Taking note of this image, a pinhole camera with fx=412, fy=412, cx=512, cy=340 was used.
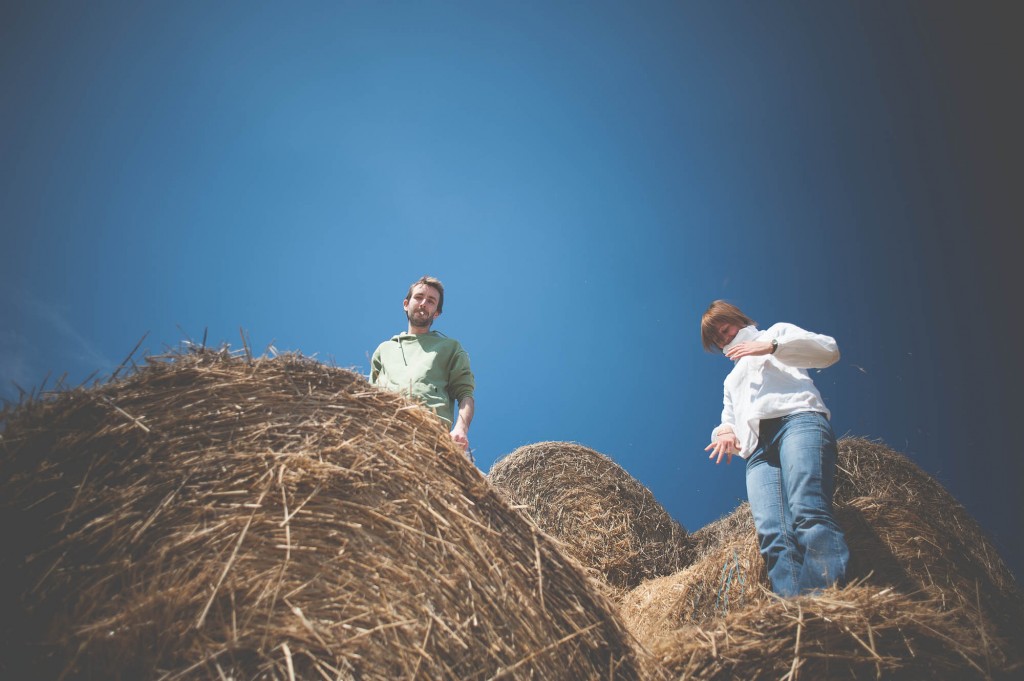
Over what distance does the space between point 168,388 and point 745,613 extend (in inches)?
75.5

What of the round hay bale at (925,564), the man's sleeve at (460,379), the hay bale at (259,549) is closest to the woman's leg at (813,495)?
the round hay bale at (925,564)

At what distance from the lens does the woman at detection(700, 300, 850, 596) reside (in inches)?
66.4

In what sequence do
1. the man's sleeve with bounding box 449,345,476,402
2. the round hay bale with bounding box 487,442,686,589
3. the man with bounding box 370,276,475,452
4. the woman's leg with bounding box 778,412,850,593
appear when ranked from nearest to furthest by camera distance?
the woman's leg with bounding box 778,412,850,593, the man with bounding box 370,276,475,452, the man's sleeve with bounding box 449,345,476,402, the round hay bale with bounding box 487,442,686,589

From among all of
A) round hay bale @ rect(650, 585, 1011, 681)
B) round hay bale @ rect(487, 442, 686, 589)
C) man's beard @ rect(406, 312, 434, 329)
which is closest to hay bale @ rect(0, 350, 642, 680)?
round hay bale @ rect(650, 585, 1011, 681)

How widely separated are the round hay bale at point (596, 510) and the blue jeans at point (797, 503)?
2.16m

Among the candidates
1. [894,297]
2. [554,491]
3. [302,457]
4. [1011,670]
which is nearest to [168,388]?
[302,457]

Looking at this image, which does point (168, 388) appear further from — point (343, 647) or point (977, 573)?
point (977, 573)

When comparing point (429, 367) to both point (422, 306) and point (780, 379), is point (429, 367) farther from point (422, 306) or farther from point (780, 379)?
point (780, 379)

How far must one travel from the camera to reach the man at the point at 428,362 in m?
2.31

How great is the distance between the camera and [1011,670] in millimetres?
1233

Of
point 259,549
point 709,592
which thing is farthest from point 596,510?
point 259,549

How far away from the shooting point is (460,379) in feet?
8.11

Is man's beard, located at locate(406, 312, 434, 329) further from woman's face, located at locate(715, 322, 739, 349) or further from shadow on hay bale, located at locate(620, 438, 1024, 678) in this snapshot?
shadow on hay bale, located at locate(620, 438, 1024, 678)

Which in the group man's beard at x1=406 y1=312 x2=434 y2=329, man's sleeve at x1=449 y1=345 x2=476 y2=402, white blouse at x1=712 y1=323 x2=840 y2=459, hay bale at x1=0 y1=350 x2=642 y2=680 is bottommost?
hay bale at x1=0 y1=350 x2=642 y2=680
